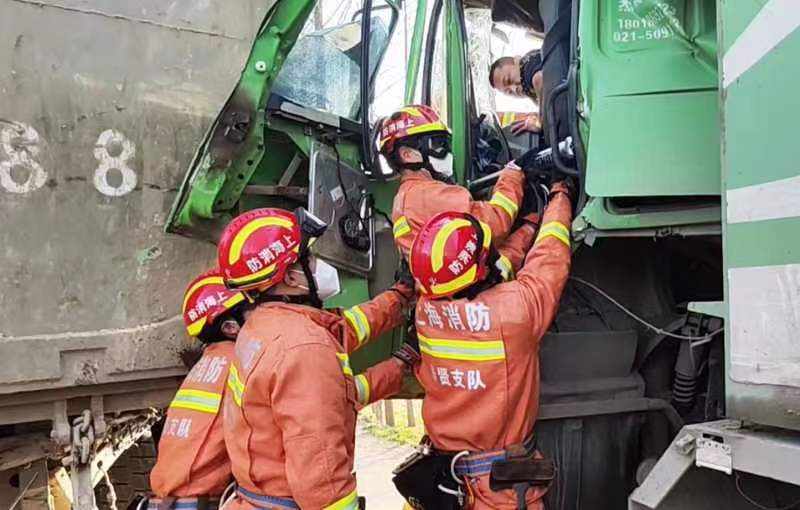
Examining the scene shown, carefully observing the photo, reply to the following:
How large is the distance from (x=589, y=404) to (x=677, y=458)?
100 centimetres

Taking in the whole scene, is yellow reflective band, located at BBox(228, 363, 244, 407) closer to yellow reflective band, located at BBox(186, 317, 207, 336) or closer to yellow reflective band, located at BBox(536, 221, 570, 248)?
yellow reflective band, located at BBox(186, 317, 207, 336)

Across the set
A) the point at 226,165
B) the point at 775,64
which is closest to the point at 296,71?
the point at 226,165

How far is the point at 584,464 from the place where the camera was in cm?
288

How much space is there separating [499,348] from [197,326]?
47.3 inches

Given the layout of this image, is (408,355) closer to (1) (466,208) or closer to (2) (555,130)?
(1) (466,208)

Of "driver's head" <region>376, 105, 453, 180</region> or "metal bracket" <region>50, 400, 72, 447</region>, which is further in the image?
"driver's head" <region>376, 105, 453, 180</region>

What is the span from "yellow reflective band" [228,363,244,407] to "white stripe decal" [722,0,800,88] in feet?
5.64

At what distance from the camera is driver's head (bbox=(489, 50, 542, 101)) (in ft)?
12.1

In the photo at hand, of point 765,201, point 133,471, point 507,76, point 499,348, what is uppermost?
point 507,76

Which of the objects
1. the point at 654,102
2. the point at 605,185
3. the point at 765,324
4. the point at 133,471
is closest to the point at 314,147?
the point at 605,185

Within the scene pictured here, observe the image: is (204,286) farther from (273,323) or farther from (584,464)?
(584,464)

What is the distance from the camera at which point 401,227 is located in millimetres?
3277

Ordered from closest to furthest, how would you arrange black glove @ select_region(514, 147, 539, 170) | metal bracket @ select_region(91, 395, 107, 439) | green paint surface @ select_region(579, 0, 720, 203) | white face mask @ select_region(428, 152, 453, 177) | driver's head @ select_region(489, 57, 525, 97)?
green paint surface @ select_region(579, 0, 720, 203) < black glove @ select_region(514, 147, 539, 170) < metal bracket @ select_region(91, 395, 107, 439) < white face mask @ select_region(428, 152, 453, 177) < driver's head @ select_region(489, 57, 525, 97)

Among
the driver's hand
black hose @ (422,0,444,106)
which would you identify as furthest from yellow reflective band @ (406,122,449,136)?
the driver's hand
